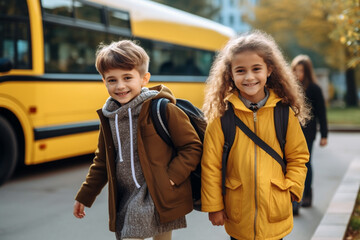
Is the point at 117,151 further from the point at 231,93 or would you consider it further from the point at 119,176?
the point at 231,93

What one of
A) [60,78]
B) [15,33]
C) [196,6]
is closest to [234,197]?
[15,33]

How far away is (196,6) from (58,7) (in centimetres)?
3126

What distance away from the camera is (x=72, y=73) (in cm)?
812

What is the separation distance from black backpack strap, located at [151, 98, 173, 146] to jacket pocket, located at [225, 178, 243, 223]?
1.33ft

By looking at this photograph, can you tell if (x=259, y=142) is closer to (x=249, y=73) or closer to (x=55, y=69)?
(x=249, y=73)

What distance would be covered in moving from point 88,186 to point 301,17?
27875 mm

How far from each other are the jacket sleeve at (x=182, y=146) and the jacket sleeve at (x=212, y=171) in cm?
6

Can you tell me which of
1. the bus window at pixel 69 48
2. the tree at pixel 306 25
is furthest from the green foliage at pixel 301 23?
the bus window at pixel 69 48

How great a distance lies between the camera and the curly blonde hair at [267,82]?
2744mm

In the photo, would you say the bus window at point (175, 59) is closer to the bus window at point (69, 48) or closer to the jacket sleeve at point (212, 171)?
the bus window at point (69, 48)

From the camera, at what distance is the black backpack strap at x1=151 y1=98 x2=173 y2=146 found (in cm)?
265

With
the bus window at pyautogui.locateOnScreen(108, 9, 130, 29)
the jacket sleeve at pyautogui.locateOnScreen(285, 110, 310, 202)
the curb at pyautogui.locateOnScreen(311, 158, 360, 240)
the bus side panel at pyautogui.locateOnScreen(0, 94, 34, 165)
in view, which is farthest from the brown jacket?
the bus window at pyautogui.locateOnScreen(108, 9, 130, 29)

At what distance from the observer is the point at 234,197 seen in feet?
8.66

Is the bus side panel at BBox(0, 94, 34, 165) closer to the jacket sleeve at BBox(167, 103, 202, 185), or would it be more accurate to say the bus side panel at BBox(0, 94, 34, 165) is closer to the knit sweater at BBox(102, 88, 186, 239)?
the knit sweater at BBox(102, 88, 186, 239)
